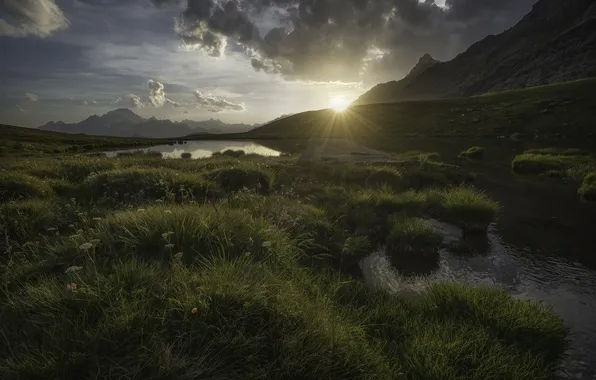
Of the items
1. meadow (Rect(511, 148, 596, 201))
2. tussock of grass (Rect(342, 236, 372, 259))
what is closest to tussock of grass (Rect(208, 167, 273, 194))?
tussock of grass (Rect(342, 236, 372, 259))

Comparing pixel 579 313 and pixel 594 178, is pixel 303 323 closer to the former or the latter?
pixel 579 313

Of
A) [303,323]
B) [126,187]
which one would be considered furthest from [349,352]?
[126,187]

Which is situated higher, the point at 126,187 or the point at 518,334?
the point at 126,187

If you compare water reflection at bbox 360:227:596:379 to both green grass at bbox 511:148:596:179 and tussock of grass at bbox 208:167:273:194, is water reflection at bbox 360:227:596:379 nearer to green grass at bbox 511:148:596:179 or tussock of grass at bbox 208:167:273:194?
tussock of grass at bbox 208:167:273:194

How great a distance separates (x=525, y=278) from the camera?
29.3 ft

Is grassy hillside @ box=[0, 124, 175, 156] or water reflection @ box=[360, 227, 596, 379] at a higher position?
grassy hillside @ box=[0, 124, 175, 156]

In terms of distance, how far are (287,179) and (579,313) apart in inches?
589

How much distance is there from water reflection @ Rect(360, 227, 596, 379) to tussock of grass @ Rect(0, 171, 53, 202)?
12954 mm

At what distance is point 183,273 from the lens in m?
4.59

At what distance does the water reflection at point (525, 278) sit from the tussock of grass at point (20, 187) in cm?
1295

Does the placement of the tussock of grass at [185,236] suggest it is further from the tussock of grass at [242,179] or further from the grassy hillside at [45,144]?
the grassy hillside at [45,144]

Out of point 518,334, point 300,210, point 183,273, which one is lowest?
point 518,334

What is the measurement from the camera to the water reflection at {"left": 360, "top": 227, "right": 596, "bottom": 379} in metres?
6.86

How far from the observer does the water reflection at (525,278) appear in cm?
686
